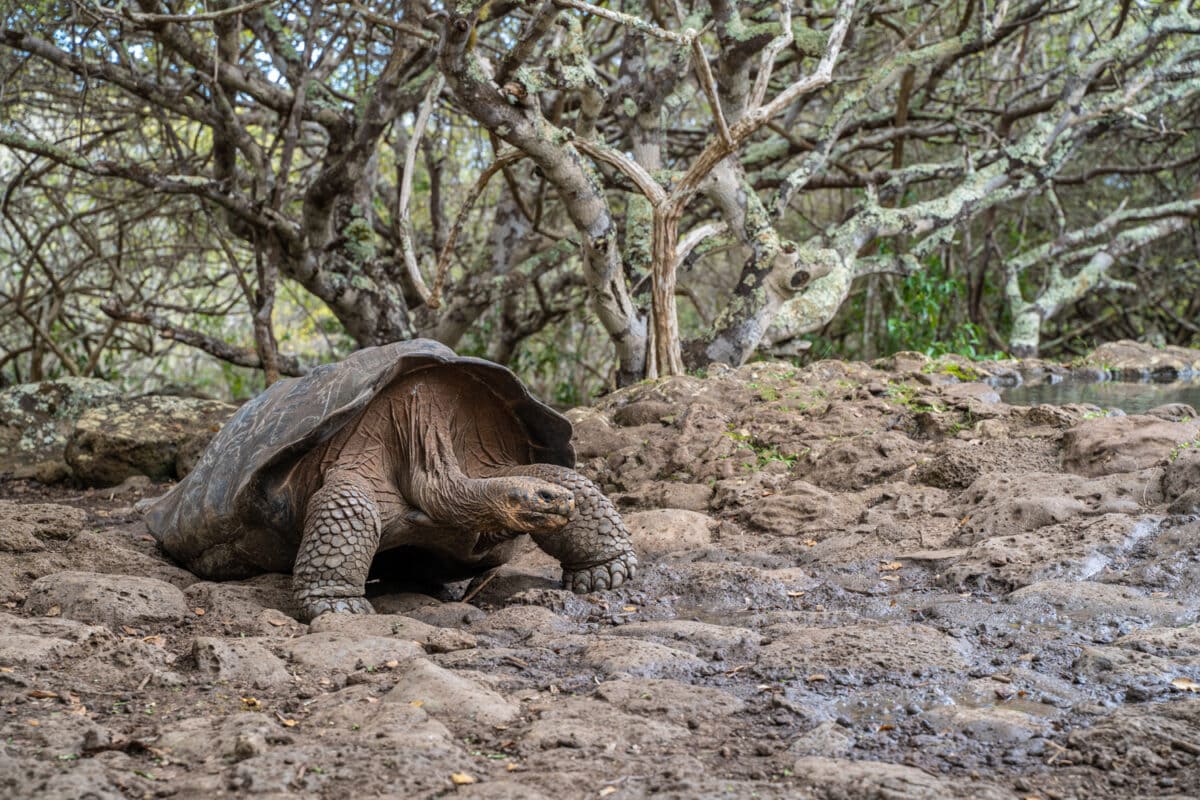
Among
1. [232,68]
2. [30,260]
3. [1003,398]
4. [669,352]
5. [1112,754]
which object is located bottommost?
[1112,754]

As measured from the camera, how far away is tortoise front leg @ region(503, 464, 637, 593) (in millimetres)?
3943

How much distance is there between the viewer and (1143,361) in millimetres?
8281

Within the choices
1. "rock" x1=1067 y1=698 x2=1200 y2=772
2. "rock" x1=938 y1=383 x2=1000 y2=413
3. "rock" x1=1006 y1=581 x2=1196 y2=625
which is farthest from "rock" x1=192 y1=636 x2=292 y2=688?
"rock" x1=938 y1=383 x2=1000 y2=413

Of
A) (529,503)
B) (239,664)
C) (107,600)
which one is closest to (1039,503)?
(529,503)

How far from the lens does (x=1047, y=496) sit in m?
3.98

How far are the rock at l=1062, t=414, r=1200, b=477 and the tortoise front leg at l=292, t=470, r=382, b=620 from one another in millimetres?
2668

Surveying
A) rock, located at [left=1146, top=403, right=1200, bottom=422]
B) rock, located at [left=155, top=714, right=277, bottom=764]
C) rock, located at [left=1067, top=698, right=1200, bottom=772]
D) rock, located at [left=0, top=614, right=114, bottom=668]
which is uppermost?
rock, located at [left=1146, top=403, right=1200, bottom=422]

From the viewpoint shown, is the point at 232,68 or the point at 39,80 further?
the point at 39,80

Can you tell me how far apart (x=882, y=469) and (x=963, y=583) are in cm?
126

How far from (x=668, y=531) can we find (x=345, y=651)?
1840mm

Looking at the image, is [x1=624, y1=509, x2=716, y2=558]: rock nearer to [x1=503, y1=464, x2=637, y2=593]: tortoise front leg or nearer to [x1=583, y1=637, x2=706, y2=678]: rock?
[x1=503, y1=464, x2=637, y2=593]: tortoise front leg

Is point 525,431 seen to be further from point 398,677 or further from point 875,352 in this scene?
point 875,352

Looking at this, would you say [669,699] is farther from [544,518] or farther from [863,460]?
[863,460]

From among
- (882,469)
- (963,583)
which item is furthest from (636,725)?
(882,469)
